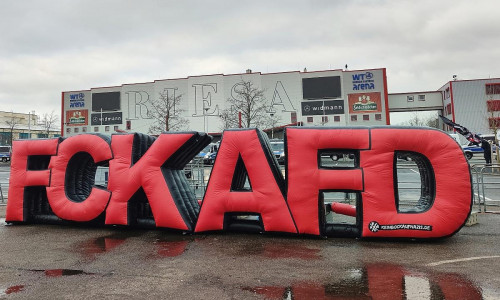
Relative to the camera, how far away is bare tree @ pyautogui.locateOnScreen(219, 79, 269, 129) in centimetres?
4500

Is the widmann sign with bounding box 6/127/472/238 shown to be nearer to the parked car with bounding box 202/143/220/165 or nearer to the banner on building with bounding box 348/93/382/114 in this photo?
the parked car with bounding box 202/143/220/165

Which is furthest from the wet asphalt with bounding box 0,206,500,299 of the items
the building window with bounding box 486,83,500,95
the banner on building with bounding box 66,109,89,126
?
the banner on building with bounding box 66,109,89,126

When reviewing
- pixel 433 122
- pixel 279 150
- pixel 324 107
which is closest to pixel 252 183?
pixel 279 150

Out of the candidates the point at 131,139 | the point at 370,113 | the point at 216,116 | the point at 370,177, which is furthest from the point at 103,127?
the point at 370,177

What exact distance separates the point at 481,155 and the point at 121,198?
37.7 m

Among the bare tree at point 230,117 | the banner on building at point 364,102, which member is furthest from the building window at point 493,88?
the bare tree at point 230,117

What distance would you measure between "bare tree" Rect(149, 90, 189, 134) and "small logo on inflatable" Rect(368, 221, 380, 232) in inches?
1827

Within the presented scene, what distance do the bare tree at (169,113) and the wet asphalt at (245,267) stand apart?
44.4 meters

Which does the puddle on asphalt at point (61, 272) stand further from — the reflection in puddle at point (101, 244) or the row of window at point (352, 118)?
the row of window at point (352, 118)

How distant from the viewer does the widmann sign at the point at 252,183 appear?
20.1 ft

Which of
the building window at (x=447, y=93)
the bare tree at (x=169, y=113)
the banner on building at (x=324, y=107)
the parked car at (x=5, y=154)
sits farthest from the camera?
the bare tree at (x=169, y=113)

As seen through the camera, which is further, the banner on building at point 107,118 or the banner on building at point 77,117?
the banner on building at point 77,117

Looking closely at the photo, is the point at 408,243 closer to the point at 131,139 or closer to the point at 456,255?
the point at 456,255

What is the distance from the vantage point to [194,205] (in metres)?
7.75
